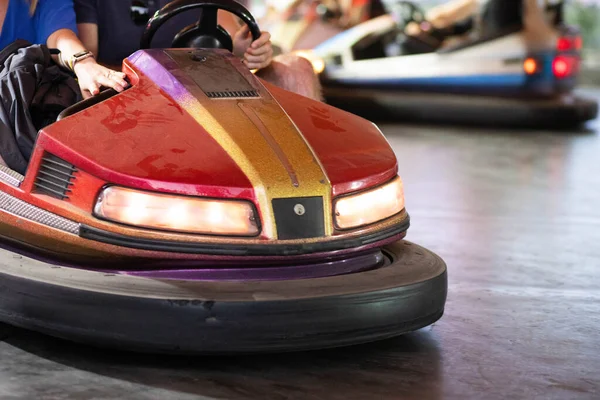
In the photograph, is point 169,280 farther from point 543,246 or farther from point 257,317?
point 543,246

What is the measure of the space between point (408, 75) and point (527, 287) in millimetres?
4373

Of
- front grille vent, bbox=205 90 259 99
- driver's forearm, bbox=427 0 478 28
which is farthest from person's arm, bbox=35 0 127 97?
driver's forearm, bbox=427 0 478 28

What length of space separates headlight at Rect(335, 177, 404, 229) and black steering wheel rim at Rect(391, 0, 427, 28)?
19.2 feet

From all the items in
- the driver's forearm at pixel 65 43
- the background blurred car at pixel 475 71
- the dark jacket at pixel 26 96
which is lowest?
the background blurred car at pixel 475 71

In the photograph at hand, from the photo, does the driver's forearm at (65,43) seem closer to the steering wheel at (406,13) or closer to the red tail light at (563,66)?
the red tail light at (563,66)

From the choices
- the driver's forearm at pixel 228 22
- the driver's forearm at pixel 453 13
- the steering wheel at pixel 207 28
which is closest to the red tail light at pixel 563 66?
the driver's forearm at pixel 453 13

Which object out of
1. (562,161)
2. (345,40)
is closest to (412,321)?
(562,161)

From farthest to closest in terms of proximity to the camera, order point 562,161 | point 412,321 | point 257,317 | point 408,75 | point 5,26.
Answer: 1. point 408,75
2. point 562,161
3. point 5,26
4. point 412,321
5. point 257,317

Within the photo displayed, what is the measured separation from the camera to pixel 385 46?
24.7 feet

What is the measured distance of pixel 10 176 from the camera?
2191mm

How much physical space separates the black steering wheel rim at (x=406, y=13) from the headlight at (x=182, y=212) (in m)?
6.15

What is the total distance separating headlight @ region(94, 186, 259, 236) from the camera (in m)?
1.96

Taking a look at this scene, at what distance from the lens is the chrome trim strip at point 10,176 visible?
2167 mm

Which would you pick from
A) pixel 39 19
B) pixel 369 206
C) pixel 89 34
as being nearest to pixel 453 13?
pixel 89 34
